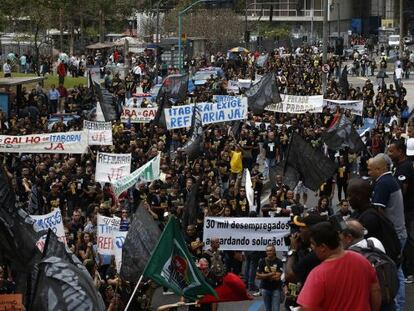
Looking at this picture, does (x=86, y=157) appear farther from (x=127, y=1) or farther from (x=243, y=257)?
(x=127, y=1)

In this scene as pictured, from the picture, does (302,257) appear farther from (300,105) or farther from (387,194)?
(300,105)

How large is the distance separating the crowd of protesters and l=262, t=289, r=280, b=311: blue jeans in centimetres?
1

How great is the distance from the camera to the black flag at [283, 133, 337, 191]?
1909 cm

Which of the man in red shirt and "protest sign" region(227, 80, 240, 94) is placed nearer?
the man in red shirt

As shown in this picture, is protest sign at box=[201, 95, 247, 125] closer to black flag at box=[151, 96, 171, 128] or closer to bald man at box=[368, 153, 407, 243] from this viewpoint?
black flag at box=[151, 96, 171, 128]

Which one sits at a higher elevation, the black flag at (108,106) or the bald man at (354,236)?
the bald man at (354,236)

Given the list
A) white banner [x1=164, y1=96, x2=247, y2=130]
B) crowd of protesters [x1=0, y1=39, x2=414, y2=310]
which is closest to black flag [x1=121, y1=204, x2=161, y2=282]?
crowd of protesters [x1=0, y1=39, x2=414, y2=310]

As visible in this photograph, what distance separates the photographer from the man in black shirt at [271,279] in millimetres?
13250

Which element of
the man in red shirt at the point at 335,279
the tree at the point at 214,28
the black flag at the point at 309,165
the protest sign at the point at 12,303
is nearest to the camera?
the man in red shirt at the point at 335,279

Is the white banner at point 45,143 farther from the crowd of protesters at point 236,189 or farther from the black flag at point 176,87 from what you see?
the black flag at point 176,87

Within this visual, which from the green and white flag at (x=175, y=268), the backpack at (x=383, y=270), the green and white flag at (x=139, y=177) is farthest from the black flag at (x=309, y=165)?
the backpack at (x=383, y=270)

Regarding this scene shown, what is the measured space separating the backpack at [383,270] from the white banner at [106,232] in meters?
7.36

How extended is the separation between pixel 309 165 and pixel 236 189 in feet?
4.48

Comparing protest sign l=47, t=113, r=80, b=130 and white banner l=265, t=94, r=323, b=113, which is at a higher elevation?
white banner l=265, t=94, r=323, b=113
